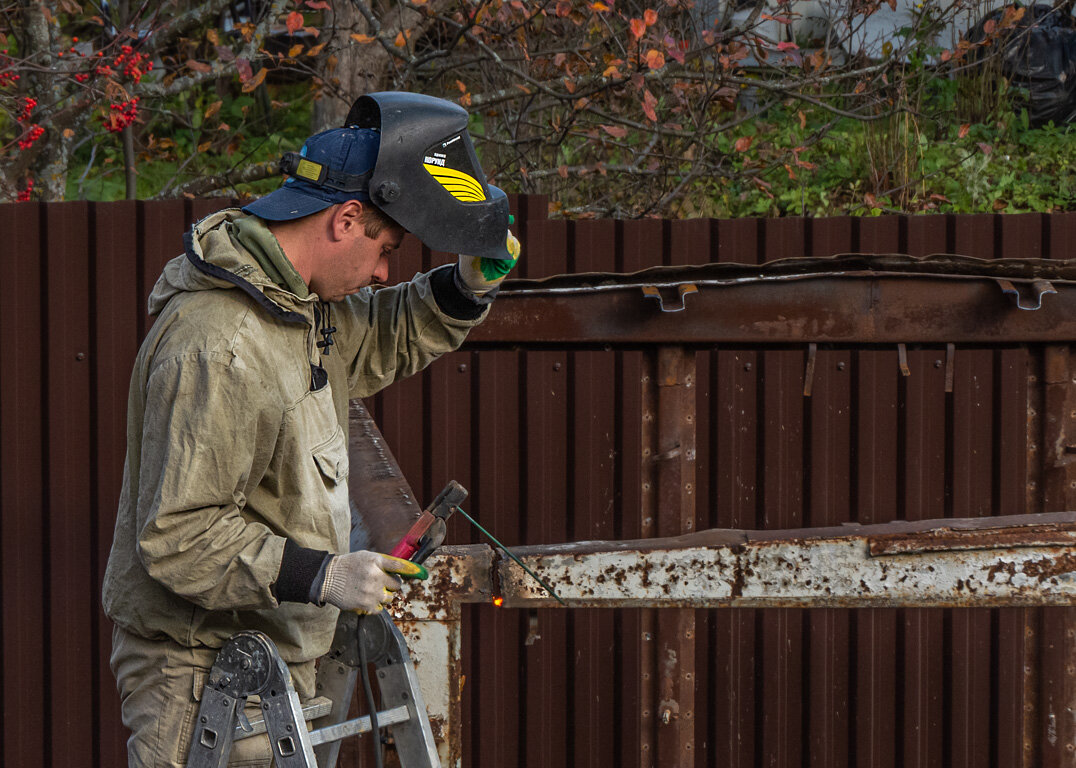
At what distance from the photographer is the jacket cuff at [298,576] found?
2309mm

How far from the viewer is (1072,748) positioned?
165 inches

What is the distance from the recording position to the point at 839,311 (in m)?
3.74

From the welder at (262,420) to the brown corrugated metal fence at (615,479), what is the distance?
2373 millimetres

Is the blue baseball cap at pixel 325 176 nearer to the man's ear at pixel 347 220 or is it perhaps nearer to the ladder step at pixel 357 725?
the man's ear at pixel 347 220

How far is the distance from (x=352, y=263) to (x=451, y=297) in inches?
21.1

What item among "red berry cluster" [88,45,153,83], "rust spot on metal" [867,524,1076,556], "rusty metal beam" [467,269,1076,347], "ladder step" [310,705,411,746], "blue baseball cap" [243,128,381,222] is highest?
"red berry cluster" [88,45,153,83]

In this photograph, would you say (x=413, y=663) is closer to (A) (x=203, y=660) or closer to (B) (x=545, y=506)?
(A) (x=203, y=660)

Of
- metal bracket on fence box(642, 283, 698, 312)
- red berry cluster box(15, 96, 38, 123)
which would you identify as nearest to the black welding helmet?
metal bracket on fence box(642, 283, 698, 312)

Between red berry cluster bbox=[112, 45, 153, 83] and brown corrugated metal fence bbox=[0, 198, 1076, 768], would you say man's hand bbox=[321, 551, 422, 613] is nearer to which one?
brown corrugated metal fence bbox=[0, 198, 1076, 768]

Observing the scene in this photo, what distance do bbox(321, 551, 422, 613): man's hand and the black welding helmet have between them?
80 cm

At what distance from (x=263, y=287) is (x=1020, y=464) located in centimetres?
409

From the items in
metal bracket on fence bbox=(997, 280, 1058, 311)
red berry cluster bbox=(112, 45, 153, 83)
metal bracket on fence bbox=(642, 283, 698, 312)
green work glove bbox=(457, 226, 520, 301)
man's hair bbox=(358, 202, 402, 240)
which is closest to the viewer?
man's hair bbox=(358, 202, 402, 240)

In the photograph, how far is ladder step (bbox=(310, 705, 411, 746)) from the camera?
2.62 meters

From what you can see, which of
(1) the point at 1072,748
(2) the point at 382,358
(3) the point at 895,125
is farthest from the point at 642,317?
(3) the point at 895,125
